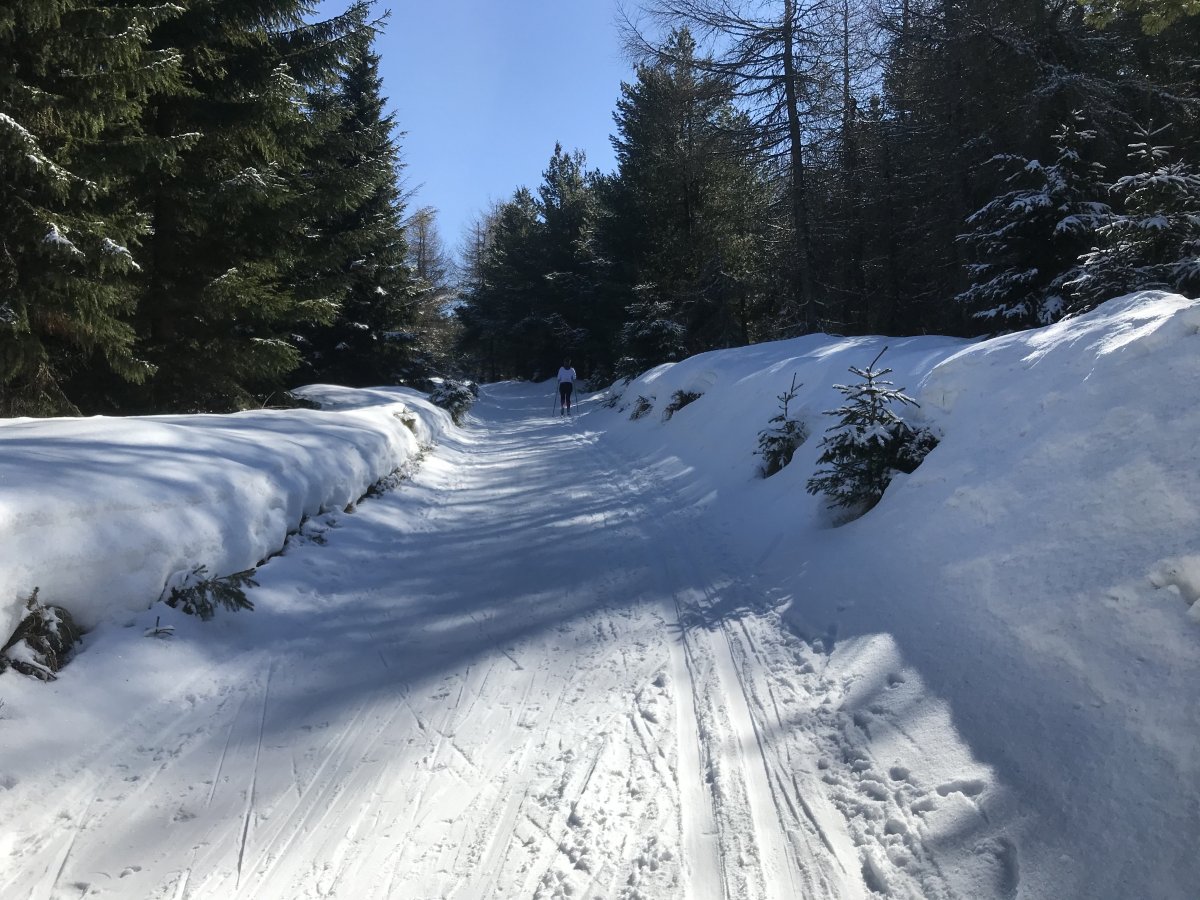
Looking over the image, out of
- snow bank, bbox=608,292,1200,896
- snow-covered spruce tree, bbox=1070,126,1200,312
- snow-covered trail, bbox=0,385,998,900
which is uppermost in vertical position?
snow-covered spruce tree, bbox=1070,126,1200,312

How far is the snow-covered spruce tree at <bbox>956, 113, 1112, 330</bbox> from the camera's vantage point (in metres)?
11.0

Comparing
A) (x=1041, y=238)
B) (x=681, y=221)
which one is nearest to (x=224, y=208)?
(x=1041, y=238)

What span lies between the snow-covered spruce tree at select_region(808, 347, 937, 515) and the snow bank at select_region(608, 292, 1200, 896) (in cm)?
29

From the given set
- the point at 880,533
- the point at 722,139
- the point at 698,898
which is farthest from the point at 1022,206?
the point at 698,898

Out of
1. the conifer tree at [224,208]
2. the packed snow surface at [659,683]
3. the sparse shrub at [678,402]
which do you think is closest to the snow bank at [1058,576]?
the packed snow surface at [659,683]

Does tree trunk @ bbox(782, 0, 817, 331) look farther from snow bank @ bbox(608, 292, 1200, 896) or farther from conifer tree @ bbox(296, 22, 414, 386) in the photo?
snow bank @ bbox(608, 292, 1200, 896)

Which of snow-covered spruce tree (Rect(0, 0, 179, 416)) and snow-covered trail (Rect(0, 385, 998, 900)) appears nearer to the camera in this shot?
snow-covered trail (Rect(0, 385, 998, 900))

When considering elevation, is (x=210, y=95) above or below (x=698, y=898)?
above

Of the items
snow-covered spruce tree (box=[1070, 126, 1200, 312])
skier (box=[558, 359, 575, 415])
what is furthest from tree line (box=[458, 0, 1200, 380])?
skier (box=[558, 359, 575, 415])

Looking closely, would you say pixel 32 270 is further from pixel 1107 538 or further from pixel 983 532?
pixel 1107 538

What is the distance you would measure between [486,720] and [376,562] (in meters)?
2.84

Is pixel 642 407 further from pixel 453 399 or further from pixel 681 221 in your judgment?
pixel 681 221

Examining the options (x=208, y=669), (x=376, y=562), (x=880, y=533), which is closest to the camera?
(x=208, y=669)

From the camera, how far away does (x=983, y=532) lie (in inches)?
166
